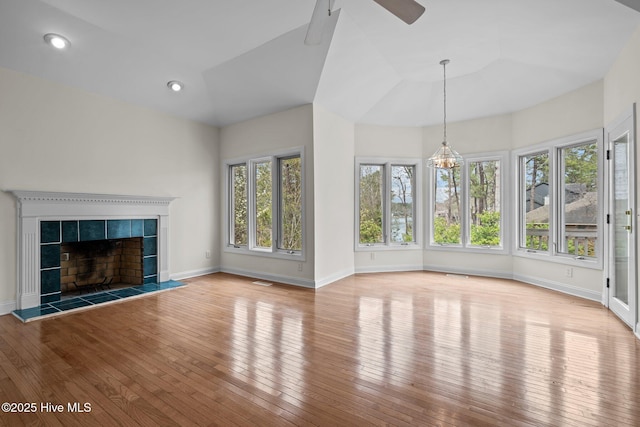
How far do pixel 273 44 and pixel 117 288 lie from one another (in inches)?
169

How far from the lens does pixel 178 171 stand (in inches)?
222

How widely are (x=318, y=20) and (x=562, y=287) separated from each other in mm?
4953

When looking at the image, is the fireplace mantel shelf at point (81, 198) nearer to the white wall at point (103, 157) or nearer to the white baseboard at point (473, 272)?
the white wall at point (103, 157)

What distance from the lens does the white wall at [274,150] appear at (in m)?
5.01

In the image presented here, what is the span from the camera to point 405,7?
2258mm

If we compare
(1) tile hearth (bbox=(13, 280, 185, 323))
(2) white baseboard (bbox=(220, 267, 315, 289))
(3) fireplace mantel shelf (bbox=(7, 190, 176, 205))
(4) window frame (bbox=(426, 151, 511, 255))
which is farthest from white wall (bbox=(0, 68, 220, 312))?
(4) window frame (bbox=(426, 151, 511, 255))

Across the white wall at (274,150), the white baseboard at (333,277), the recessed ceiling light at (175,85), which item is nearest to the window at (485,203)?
the white baseboard at (333,277)

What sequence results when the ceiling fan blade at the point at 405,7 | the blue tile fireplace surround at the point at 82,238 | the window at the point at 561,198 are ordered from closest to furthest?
the ceiling fan blade at the point at 405,7 → the blue tile fireplace surround at the point at 82,238 → the window at the point at 561,198

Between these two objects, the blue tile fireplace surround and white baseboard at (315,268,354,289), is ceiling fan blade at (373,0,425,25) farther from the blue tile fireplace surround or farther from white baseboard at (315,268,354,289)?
the blue tile fireplace surround

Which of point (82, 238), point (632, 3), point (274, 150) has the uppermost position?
point (632, 3)

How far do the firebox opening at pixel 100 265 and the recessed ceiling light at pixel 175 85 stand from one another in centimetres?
245

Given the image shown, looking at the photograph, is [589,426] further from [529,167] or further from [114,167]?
[114,167]

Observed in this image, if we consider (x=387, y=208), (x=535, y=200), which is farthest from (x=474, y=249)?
(x=387, y=208)

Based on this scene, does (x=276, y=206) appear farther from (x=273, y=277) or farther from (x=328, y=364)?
(x=328, y=364)
